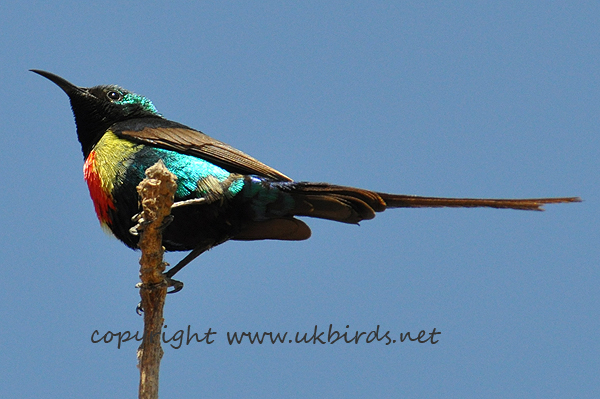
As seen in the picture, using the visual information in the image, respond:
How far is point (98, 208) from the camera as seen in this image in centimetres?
533

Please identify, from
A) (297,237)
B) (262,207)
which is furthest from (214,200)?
(297,237)

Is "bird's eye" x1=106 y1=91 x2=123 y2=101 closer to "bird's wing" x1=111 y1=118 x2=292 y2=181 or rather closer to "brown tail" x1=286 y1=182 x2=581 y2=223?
"bird's wing" x1=111 y1=118 x2=292 y2=181

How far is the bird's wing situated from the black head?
425mm

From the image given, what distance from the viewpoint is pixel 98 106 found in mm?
5996

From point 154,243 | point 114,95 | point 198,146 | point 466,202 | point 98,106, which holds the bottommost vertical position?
point 154,243

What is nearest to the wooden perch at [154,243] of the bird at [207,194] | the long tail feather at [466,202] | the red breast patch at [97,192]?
the bird at [207,194]

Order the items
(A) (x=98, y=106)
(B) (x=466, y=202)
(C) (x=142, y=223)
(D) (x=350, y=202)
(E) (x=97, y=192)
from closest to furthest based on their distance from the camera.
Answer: (C) (x=142, y=223), (B) (x=466, y=202), (D) (x=350, y=202), (E) (x=97, y=192), (A) (x=98, y=106)

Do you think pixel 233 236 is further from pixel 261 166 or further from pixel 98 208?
pixel 98 208

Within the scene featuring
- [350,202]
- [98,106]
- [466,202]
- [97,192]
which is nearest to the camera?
[466,202]

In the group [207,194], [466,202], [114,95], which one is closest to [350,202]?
[466,202]

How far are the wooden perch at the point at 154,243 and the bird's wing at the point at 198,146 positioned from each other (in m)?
0.98

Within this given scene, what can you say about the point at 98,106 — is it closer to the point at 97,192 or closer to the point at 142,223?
the point at 97,192

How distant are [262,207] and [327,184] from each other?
1.84ft

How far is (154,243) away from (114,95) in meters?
2.28
